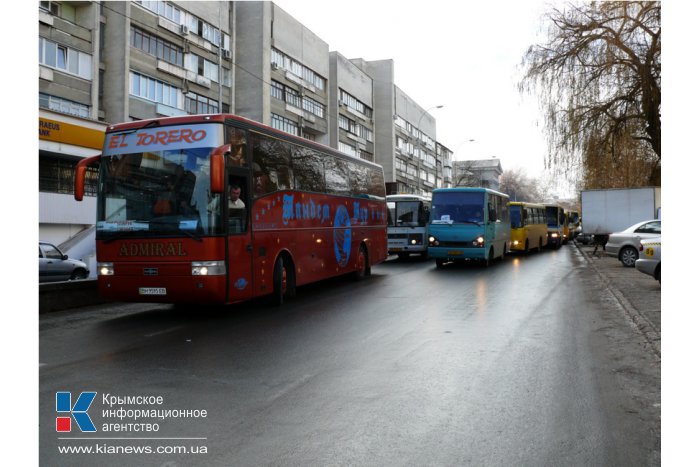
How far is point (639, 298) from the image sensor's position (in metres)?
12.4

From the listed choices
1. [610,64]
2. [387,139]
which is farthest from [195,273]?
[387,139]

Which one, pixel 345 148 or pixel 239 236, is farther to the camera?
pixel 345 148

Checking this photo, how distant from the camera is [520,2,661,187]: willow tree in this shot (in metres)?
23.0

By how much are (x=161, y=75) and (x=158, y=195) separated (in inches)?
1087

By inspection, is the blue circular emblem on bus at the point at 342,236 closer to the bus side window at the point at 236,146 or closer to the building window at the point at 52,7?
the bus side window at the point at 236,146

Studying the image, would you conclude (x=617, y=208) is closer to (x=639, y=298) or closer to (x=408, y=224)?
(x=408, y=224)

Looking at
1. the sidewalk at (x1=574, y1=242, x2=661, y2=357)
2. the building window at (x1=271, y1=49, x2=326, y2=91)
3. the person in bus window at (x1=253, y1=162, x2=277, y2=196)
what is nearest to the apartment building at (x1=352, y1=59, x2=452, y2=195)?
the building window at (x1=271, y1=49, x2=326, y2=91)

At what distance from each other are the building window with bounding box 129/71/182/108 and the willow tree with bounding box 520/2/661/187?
20188 mm

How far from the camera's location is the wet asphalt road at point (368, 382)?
428 cm

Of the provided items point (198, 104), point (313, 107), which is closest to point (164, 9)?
point (198, 104)

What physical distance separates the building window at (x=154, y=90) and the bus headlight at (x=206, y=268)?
26.0m

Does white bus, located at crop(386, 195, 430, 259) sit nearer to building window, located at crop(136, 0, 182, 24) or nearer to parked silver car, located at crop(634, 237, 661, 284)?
parked silver car, located at crop(634, 237, 661, 284)

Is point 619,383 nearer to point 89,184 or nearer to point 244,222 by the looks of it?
point 244,222

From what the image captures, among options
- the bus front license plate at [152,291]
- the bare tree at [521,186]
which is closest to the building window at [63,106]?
the bus front license plate at [152,291]
